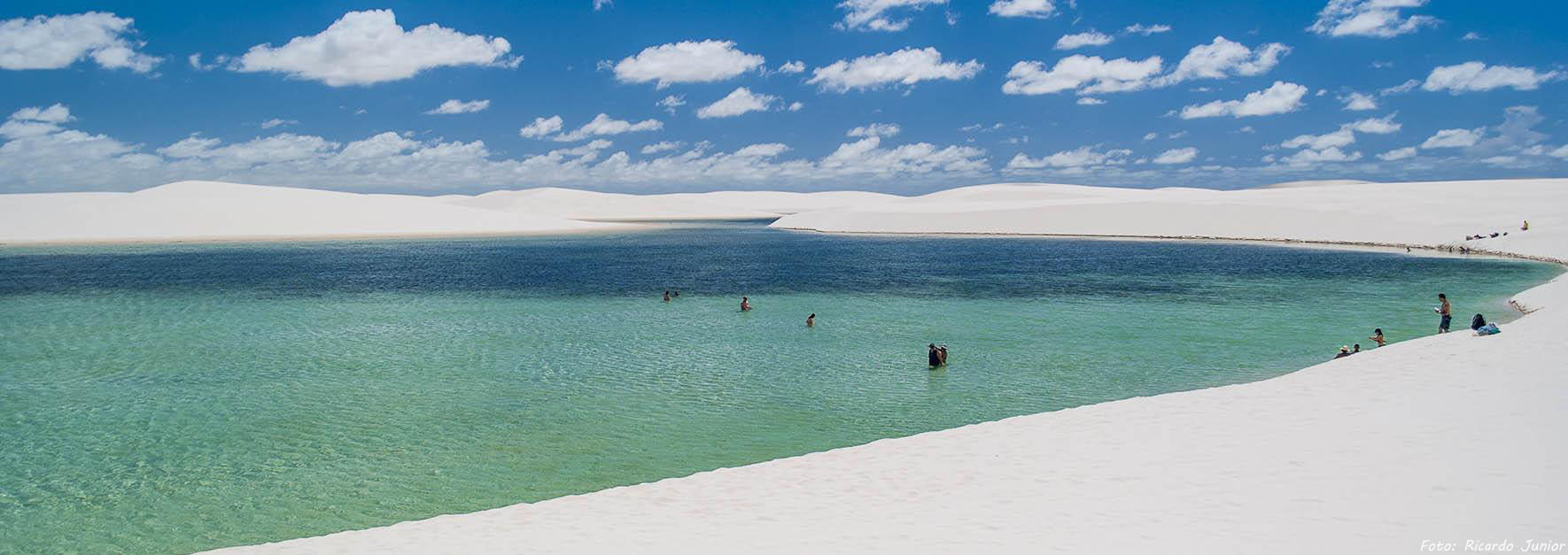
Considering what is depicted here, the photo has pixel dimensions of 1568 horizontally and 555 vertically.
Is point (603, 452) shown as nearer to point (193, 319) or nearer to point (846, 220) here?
point (193, 319)

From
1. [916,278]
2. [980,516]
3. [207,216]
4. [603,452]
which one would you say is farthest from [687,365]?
[207,216]

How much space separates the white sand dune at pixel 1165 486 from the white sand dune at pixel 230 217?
113994 millimetres

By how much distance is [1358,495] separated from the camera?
36.0 ft

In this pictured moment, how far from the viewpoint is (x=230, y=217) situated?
122 m

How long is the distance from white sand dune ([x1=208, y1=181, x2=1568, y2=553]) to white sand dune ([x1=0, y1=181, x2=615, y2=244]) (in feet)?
374

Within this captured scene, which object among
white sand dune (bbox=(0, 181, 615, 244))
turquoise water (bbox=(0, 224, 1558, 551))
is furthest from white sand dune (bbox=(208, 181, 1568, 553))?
white sand dune (bbox=(0, 181, 615, 244))

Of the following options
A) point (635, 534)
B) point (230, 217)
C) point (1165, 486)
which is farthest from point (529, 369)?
point (230, 217)

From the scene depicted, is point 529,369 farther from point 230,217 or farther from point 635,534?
point 230,217

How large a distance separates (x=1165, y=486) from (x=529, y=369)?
1822 centimetres

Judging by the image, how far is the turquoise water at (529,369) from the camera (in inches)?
612

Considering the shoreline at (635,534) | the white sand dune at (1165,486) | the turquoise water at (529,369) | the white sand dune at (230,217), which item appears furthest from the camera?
the white sand dune at (230,217)

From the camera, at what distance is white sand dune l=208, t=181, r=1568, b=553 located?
10.0 metres

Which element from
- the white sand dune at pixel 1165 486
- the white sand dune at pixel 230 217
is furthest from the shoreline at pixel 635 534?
the white sand dune at pixel 230 217

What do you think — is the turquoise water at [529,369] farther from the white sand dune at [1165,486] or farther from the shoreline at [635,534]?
the white sand dune at [1165,486]
